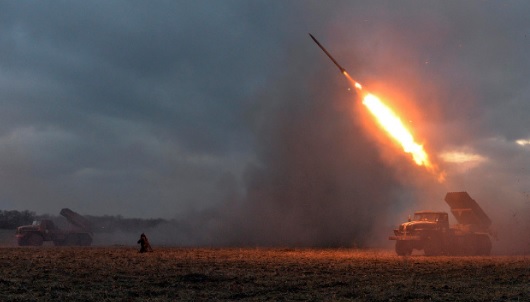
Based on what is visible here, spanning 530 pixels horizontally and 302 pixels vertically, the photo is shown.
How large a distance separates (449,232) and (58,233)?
3283 centimetres

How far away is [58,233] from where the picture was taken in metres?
48.9

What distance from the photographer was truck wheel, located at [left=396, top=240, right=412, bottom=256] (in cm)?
3347

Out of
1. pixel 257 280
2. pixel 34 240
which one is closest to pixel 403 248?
pixel 257 280

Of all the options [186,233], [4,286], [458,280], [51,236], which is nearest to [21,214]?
[186,233]

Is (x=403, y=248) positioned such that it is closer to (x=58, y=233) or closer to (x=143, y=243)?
(x=143, y=243)

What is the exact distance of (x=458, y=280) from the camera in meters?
19.5

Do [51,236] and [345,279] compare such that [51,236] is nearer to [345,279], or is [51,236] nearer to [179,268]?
[179,268]

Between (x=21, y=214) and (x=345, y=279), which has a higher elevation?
(x=21, y=214)

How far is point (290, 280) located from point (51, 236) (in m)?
34.8

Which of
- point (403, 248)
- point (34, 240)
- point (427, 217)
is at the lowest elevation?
point (403, 248)

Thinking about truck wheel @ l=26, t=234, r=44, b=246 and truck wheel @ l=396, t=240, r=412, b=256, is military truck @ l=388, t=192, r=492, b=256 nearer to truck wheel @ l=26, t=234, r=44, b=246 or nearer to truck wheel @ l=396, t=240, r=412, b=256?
truck wheel @ l=396, t=240, r=412, b=256

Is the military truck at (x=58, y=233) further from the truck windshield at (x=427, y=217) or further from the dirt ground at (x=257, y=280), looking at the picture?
the truck windshield at (x=427, y=217)

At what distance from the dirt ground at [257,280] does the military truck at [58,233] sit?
21.7 meters

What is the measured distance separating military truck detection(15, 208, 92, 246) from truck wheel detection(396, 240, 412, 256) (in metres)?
29.7
